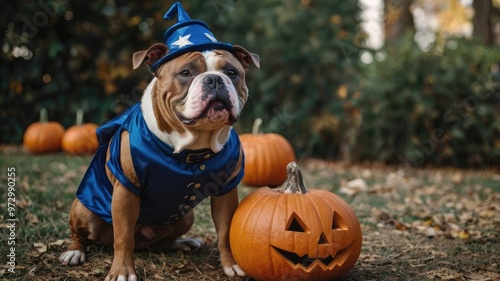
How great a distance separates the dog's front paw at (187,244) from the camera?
10.4 feet

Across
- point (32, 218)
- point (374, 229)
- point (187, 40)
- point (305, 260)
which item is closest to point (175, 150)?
point (187, 40)

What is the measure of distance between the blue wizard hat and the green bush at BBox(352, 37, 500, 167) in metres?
5.24

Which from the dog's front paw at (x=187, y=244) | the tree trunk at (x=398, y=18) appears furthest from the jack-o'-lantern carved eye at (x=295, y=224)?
the tree trunk at (x=398, y=18)

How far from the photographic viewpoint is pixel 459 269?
9.15 ft

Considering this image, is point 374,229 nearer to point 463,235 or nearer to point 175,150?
point 463,235

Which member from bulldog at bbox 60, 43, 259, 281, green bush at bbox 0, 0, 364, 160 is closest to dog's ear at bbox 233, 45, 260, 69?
bulldog at bbox 60, 43, 259, 281

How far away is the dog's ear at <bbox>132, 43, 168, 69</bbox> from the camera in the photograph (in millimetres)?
2535

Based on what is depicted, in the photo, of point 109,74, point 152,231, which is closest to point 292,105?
point 109,74

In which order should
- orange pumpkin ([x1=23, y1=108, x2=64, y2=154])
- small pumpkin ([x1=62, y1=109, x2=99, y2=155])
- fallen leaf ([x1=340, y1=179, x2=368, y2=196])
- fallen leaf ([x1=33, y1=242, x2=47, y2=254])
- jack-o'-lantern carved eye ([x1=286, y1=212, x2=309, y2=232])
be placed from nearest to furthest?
jack-o'-lantern carved eye ([x1=286, y1=212, x2=309, y2=232]) → fallen leaf ([x1=33, y1=242, x2=47, y2=254]) → fallen leaf ([x1=340, y1=179, x2=368, y2=196]) → small pumpkin ([x1=62, y1=109, x2=99, y2=155]) → orange pumpkin ([x1=23, y1=108, x2=64, y2=154])

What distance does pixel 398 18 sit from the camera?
1022 cm

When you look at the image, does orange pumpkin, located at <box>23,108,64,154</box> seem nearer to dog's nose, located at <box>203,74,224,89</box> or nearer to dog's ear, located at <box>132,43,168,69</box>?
dog's ear, located at <box>132,43,168,69</box>

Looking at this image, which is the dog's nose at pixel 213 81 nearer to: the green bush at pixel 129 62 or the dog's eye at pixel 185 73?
the dog's eye at pixel 185 73

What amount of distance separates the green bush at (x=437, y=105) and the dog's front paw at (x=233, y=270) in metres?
5.14

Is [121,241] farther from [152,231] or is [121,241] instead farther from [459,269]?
[459,269]
